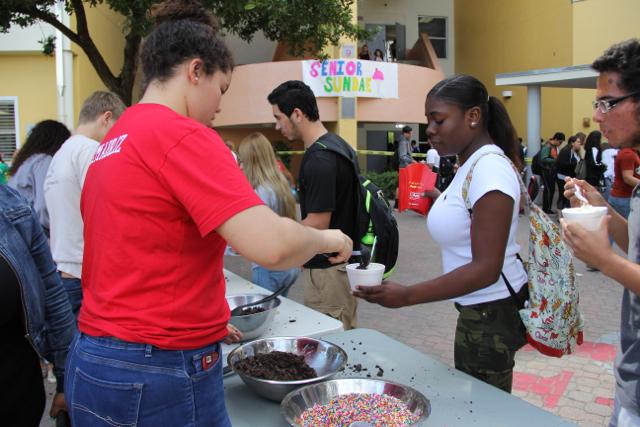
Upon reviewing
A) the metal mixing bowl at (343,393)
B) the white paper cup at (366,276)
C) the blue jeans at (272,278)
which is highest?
the white paper cup at (366,276)

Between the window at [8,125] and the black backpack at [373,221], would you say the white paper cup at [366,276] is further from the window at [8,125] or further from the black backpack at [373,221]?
the window at [8,125]

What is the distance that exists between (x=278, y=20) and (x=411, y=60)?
16.4 metres

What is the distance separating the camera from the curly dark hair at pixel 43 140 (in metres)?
4.85

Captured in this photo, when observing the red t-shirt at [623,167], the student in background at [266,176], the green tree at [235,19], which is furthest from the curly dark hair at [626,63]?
the green tree at [235,19]

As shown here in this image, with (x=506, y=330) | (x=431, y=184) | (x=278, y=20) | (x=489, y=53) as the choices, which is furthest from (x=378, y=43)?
(x=506, y=330)

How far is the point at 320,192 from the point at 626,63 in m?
1.86

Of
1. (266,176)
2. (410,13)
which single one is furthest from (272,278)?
(410,13)

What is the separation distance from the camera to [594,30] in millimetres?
17969

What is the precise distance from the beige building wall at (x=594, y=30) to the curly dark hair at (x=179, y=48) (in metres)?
18.4

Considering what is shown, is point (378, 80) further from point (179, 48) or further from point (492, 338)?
point (179, 48)

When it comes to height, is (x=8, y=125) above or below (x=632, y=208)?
above

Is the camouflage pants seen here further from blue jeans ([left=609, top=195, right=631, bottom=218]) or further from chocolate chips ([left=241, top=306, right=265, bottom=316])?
blue jeans ([left=609, top=195, right=631, bottom=218])

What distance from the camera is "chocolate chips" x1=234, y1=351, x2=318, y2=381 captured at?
2.09 m

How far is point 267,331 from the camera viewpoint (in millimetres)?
2834
